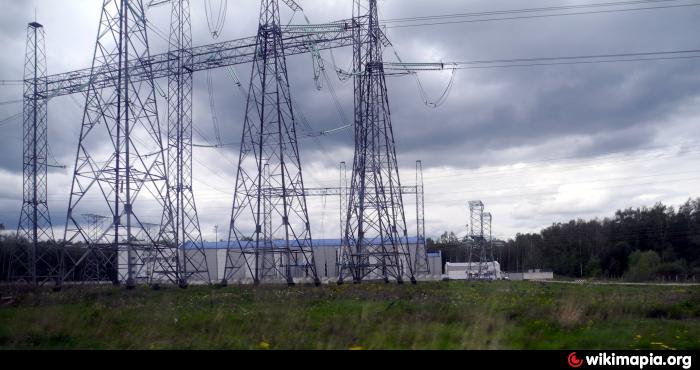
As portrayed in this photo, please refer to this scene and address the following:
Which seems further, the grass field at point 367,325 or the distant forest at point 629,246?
the distant forest at point 629,246

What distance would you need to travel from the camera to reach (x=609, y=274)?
208 ft

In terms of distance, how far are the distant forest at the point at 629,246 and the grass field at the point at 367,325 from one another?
38.7 m

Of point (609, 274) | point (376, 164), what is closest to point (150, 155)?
point (376, 164)

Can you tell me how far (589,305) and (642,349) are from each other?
563cm

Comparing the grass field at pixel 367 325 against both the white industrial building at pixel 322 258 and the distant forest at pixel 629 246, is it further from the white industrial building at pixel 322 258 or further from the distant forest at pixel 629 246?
the white industrial building at pixel 322 258

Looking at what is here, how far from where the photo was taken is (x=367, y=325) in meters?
12.1
